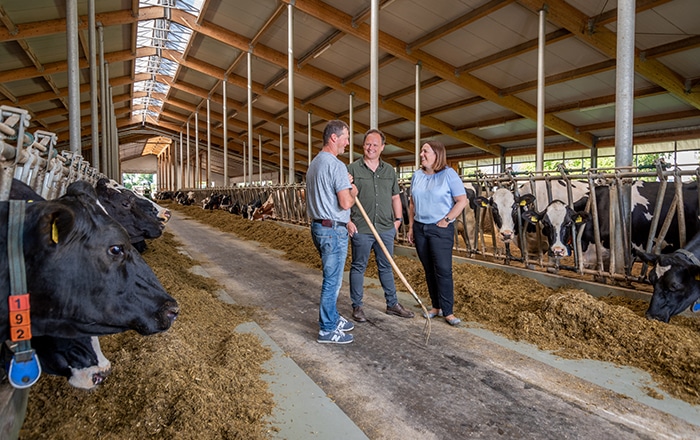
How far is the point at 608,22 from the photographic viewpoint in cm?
1030

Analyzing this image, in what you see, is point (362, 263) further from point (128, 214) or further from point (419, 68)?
point (419, 68)

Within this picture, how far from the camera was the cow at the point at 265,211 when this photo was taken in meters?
15.0

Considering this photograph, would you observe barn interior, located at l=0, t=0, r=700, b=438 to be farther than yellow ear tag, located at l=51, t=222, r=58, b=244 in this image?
Yes

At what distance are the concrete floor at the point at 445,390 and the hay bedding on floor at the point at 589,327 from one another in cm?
16

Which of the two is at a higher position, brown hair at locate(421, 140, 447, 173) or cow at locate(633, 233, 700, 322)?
brown hair at locate(421, 140, 447, 173)

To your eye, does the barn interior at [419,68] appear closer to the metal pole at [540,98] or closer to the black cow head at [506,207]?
the metal pole at [540,98]

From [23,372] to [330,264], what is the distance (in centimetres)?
231

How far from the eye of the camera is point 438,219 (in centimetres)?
407

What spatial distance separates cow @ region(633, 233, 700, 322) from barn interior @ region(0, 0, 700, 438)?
0.91 meters

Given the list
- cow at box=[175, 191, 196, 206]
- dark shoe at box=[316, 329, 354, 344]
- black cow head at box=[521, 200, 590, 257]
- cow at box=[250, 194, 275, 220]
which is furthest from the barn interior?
cow at box=[175, 191, 196, 206]

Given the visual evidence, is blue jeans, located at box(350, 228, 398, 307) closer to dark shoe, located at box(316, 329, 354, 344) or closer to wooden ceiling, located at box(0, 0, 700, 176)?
dark shoe, located at box(316, 329, 354, 344)

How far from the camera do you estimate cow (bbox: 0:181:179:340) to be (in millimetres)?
1436

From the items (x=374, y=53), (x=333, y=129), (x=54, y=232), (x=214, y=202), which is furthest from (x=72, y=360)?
(x=214, y=202)

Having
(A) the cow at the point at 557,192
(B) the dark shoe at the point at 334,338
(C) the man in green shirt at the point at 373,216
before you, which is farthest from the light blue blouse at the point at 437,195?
(A) the cow at the point at 557,192
